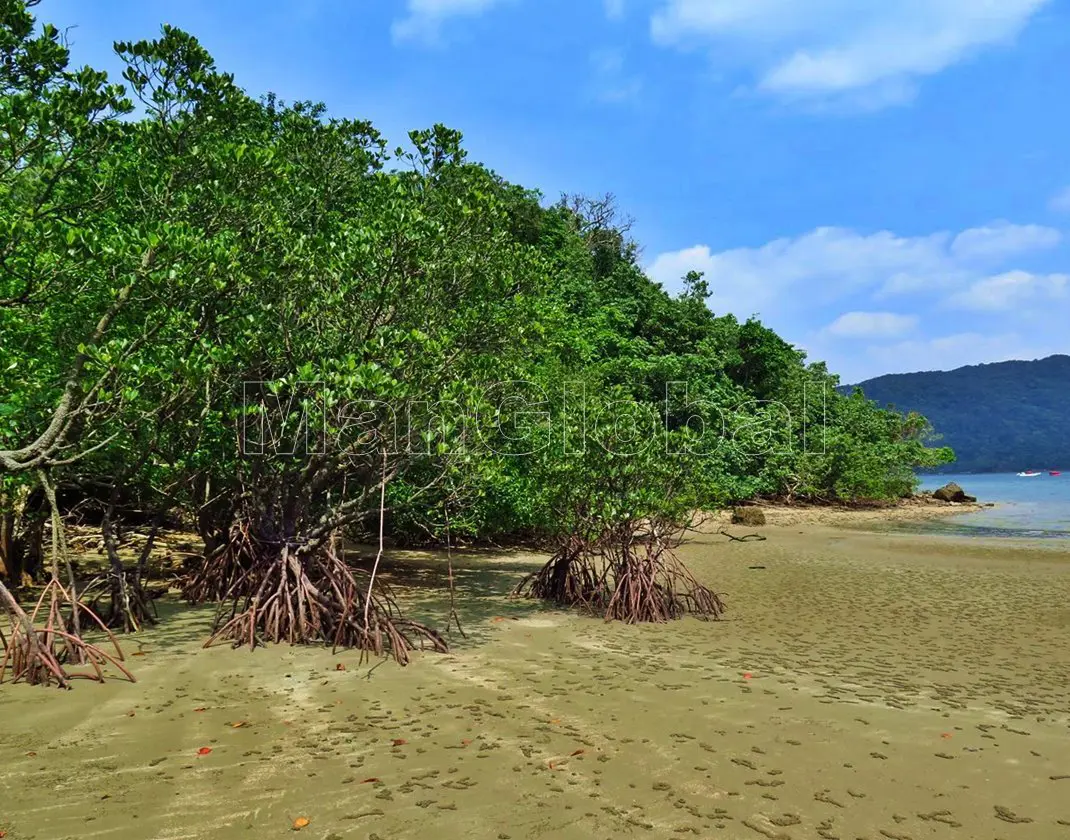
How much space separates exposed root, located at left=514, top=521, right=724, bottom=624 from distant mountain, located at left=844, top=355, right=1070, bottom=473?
156 meters

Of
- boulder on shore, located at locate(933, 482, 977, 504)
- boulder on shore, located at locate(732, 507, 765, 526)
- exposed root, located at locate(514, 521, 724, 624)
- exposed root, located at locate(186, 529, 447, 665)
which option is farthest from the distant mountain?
exposed root, located at locate(186, 529, 447, 665)

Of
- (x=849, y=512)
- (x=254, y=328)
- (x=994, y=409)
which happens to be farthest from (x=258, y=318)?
(x=994, y=409)

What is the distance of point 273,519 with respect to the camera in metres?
9.56

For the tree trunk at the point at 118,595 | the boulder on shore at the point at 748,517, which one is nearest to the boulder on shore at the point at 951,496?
the boulder on shore at the point at 748,517

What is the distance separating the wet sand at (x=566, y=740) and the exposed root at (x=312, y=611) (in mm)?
402

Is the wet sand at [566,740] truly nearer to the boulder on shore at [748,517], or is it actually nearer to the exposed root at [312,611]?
the exposed root at [312,611]

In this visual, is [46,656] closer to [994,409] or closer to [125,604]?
[125,604]

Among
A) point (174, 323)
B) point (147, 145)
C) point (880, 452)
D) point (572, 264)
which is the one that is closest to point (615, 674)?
point (174, 323)

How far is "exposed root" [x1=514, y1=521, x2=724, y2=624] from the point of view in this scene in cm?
1055

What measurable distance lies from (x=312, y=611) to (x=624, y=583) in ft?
13.7

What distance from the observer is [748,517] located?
27.3m

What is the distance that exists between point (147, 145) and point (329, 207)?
3987mm

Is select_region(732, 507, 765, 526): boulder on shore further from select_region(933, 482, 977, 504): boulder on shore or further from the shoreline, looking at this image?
select_region(933, 482, 977, 504): boulder on shore

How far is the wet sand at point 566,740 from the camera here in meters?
4.16
